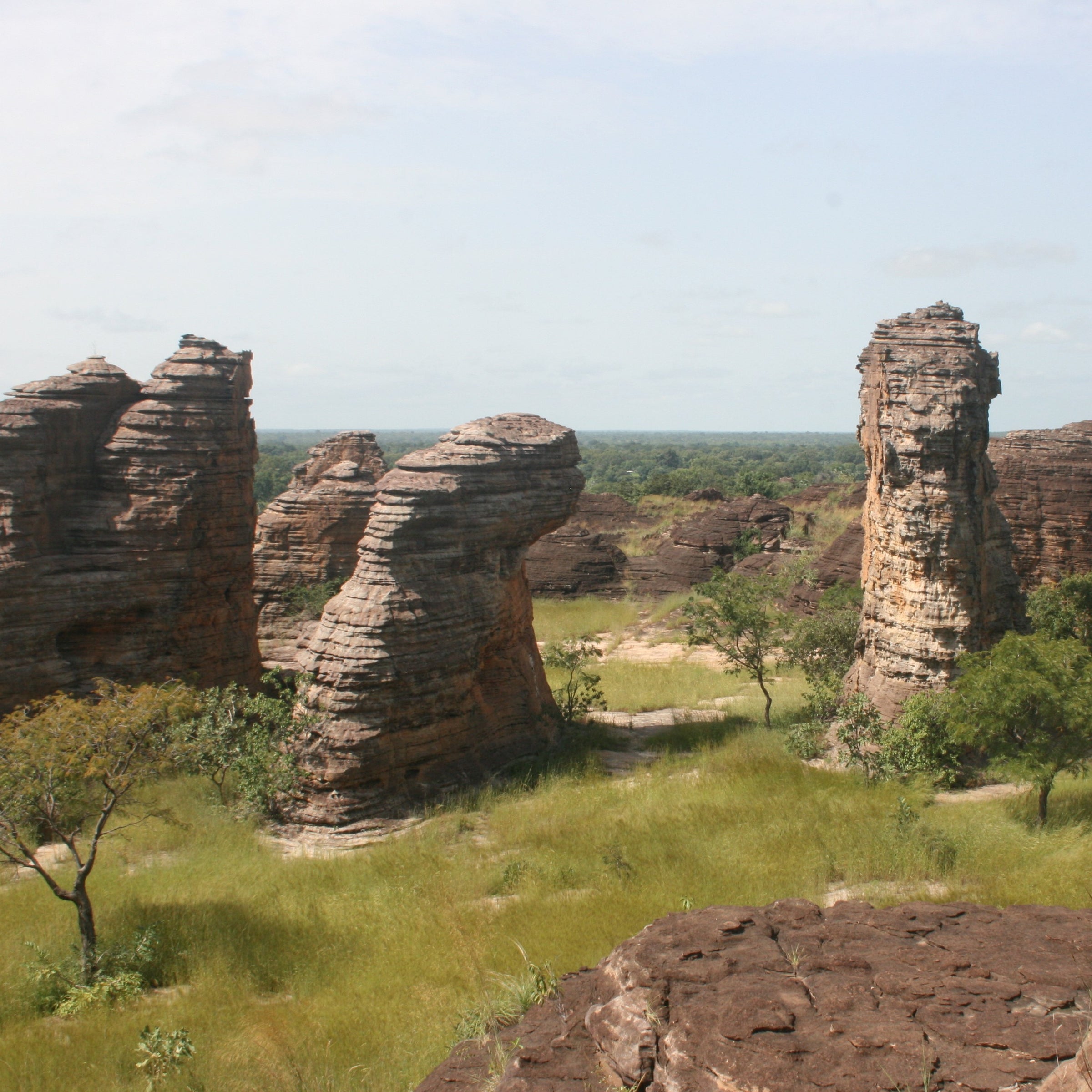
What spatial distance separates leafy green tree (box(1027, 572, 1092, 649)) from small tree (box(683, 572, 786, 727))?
5.20 m

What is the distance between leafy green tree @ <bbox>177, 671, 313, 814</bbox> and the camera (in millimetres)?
12922

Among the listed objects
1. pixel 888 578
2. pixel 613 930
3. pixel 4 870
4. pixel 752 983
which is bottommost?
pixel 4 870

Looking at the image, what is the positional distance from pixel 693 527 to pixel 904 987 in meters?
32.5

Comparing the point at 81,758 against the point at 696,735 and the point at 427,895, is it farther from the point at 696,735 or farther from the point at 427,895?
the point at 696,735

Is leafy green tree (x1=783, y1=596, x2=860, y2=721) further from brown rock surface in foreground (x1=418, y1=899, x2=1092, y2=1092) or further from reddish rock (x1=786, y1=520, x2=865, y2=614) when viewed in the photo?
brown rock surface in foreground (x1=418, y1=899, x2=1092, y2=1092)

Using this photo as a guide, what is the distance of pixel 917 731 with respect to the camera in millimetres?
12875

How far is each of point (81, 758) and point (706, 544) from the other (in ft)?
94.8

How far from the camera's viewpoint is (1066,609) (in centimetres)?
1912

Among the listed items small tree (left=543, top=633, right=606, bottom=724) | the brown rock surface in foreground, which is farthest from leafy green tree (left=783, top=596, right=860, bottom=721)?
the brown rock surface in foreground

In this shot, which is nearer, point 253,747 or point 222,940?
point 222,940

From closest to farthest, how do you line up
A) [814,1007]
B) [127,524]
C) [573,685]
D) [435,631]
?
1. [814,1007]
2. [435,631]
3. [127,524]
4. [573,685]

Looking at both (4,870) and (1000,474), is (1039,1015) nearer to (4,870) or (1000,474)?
(4,870)

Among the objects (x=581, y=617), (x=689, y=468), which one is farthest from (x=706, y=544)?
(x=689, y=468)

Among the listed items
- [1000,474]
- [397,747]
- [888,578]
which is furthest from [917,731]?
[1000,474]
